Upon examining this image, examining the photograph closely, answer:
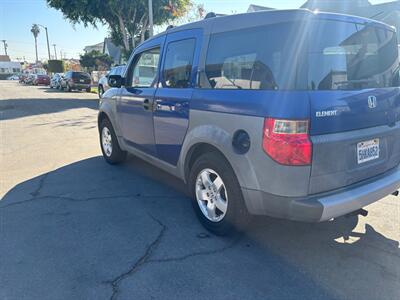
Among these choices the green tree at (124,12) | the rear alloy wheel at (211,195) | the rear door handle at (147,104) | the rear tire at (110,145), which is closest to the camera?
the rear alloy wheel at (211,195)

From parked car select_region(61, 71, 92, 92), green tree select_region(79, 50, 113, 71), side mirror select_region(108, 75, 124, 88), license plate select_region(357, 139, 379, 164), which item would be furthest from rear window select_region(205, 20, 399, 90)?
green tree select_region(79, 50, 113, 71)

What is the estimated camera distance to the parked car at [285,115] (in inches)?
99.0

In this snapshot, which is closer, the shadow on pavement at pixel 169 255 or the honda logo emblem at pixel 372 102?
the shadow on pavement at pixel 169 255

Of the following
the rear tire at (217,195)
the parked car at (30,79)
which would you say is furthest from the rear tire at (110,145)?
the parked car at (30,79)

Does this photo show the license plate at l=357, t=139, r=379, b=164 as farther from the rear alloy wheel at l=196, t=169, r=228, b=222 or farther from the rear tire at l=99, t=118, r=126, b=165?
the rear tire at l=99, t=118, r=126, b=165

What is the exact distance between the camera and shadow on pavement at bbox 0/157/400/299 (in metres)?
2.54

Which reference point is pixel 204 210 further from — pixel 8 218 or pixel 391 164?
pixel 8 218

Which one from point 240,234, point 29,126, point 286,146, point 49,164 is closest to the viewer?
point 286,146

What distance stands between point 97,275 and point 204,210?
4.05 ft

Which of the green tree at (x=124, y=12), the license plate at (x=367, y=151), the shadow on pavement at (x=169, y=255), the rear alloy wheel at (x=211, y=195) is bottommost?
the shadow on pavement at (x=169, y=255)

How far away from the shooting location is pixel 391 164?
3.21 metres

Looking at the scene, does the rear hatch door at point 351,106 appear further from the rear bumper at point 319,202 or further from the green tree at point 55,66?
the green tree at point 55,66

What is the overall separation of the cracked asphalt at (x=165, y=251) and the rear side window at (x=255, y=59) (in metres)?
1.52

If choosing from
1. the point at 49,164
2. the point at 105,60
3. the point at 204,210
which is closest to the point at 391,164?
the point at 204,210
